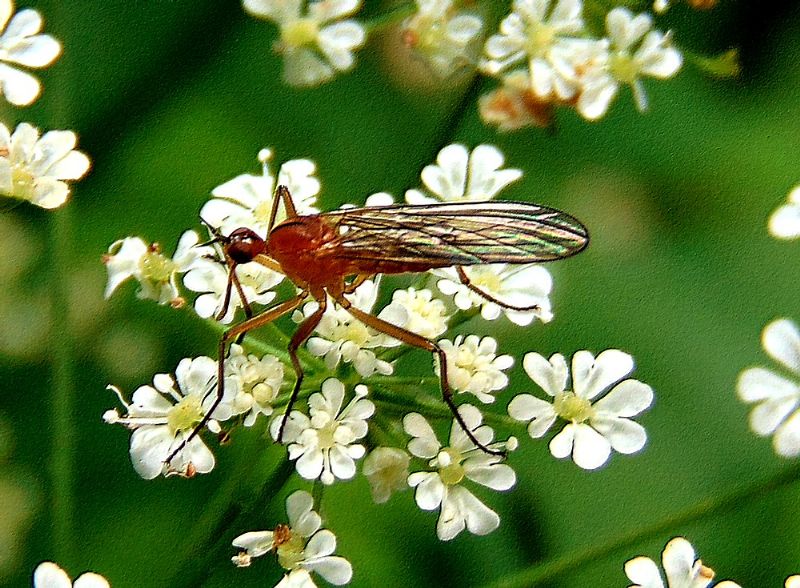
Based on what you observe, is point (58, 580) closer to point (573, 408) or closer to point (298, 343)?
point (298, 343)

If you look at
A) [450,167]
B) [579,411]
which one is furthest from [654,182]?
[579,411]

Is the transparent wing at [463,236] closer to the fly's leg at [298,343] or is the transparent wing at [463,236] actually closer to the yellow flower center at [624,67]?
the fly's leg at [298,343]

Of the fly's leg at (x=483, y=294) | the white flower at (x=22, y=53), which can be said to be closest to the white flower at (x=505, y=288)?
the fly's leg at (x=483, y=294)

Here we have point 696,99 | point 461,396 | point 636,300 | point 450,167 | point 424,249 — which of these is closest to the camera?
point 424,249

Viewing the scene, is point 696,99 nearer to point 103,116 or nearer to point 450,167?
point 450,167

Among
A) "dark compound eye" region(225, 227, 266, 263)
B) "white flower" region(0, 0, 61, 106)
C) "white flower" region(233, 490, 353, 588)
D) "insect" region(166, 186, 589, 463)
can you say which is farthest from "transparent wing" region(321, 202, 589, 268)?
"white flower" region(0, 0, 61, 106)
